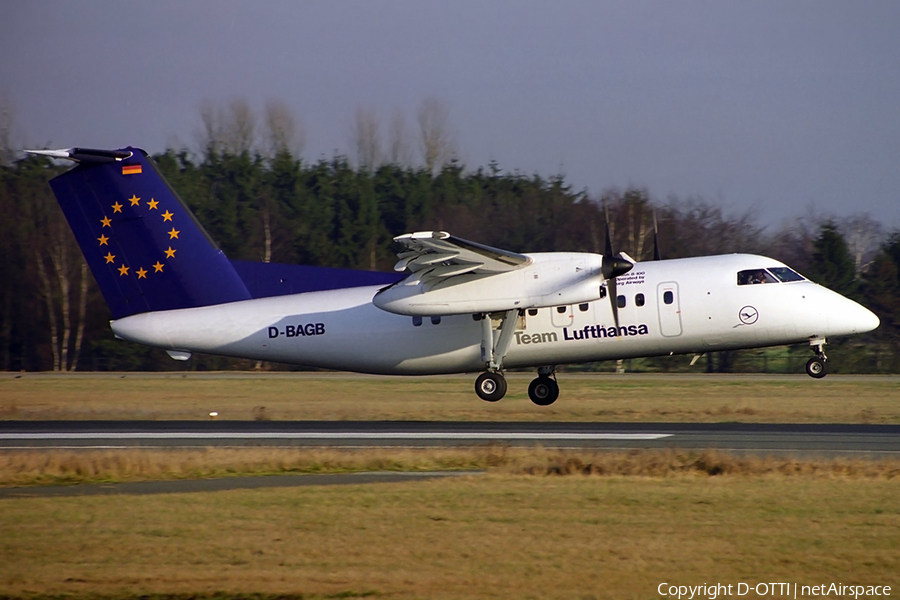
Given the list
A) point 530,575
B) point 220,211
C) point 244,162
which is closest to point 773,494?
point 530,575

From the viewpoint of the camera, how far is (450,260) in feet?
59.7

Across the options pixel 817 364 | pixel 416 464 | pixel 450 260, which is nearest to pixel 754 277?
pixel 817 364

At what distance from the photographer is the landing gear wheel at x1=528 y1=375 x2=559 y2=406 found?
800 inches

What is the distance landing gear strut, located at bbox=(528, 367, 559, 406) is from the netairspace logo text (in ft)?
41.3

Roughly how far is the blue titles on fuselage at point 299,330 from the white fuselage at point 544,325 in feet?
0.07

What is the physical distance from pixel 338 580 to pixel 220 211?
46.7 meters

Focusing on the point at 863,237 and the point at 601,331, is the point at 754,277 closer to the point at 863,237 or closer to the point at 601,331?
the point at 601,331

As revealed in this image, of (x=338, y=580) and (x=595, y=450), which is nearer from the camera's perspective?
(x=338, y=580)

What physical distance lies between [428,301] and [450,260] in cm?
91

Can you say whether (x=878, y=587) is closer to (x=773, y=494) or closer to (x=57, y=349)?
(x=773, y=494)

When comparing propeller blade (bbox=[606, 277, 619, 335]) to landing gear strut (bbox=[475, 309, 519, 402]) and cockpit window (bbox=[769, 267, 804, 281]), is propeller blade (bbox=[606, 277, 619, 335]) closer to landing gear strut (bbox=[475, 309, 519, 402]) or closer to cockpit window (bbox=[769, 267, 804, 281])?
landing gear strut (bbox=[475, 309, 519, 402])

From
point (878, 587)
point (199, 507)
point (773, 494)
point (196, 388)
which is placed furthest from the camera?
point (196, 388)

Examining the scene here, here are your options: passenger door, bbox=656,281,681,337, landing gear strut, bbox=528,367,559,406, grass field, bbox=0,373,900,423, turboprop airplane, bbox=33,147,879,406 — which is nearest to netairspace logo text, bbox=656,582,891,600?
turboprop airplane, bbox=33,147,879,406

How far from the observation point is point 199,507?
412 inches
